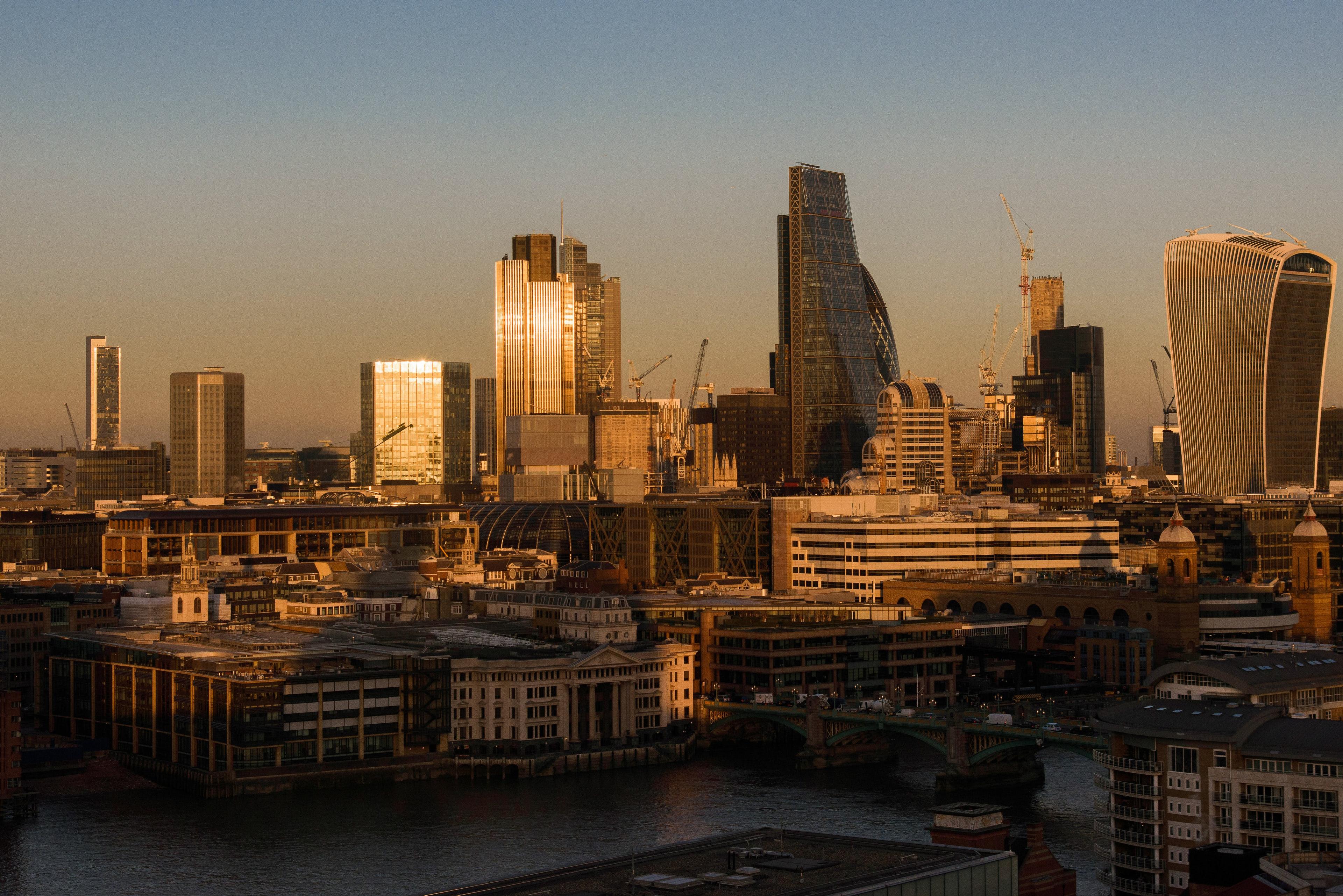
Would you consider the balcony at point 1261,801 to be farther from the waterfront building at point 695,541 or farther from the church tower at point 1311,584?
the waterfront building at point 695,541

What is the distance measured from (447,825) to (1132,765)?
104ft

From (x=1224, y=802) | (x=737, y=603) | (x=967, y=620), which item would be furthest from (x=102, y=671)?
(x=1224, y=802)

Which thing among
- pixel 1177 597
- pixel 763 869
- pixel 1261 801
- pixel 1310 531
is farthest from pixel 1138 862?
pixel 1310 531

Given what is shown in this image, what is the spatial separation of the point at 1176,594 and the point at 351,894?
2766 inches

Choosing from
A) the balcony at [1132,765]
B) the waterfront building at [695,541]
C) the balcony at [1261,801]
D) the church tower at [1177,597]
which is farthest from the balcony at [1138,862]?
the waterfront building at [695,541]

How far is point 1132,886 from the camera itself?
66.8 m

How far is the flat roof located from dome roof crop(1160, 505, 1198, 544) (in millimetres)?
77264

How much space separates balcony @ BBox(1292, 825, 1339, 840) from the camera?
62656 mm

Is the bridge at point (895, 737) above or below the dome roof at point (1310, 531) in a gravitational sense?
below

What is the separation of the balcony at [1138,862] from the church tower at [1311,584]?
244 ft

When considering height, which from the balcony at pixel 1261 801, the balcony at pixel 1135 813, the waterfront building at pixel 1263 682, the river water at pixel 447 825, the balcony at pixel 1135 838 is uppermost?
the waterfront building at pixel 1263 682

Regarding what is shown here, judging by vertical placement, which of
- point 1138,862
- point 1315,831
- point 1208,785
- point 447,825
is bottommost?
point 447,825

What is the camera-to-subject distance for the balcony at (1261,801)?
64.2 meters

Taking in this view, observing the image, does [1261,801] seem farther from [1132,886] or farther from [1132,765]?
[1132,886]
